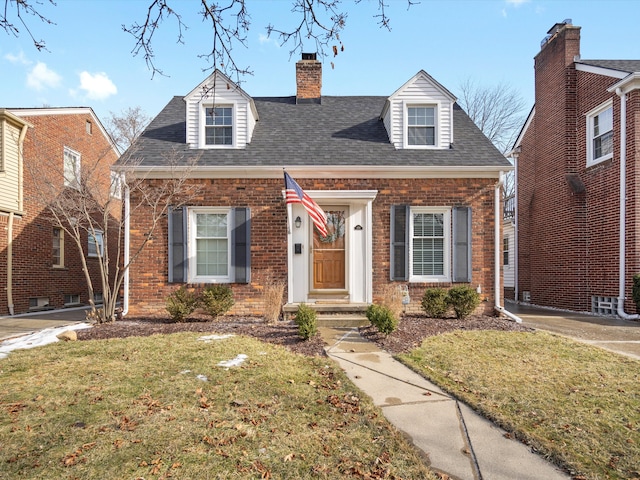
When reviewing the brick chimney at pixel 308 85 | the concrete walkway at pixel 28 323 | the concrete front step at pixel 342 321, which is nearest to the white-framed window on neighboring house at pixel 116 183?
the concrete walkway at pixel 28 323

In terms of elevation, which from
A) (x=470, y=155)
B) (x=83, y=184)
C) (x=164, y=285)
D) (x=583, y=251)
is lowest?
(x=164, y=285)

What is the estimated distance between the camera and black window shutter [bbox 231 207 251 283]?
28.6 ft

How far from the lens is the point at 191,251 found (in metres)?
8.86

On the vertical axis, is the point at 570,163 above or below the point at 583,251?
above

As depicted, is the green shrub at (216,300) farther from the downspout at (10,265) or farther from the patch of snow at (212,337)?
the downspout at (10,265)

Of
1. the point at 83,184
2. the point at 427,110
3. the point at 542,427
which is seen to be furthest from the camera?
the point at 427,110

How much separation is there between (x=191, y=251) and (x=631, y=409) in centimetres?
820

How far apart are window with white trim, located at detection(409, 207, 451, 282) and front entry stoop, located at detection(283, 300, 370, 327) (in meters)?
1.77

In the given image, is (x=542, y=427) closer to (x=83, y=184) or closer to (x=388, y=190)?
(x=388, y=190)

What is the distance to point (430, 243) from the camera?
9.02 metres

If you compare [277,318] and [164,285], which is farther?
[164,285]

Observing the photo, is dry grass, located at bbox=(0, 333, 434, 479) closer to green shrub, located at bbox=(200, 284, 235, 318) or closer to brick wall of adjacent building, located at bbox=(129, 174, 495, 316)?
green shrub, located at bbox=(200, 284, 235, 318)

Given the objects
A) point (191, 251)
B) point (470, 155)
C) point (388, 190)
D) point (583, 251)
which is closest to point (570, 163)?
point (583, 251)

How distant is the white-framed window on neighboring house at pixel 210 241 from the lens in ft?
29.3
